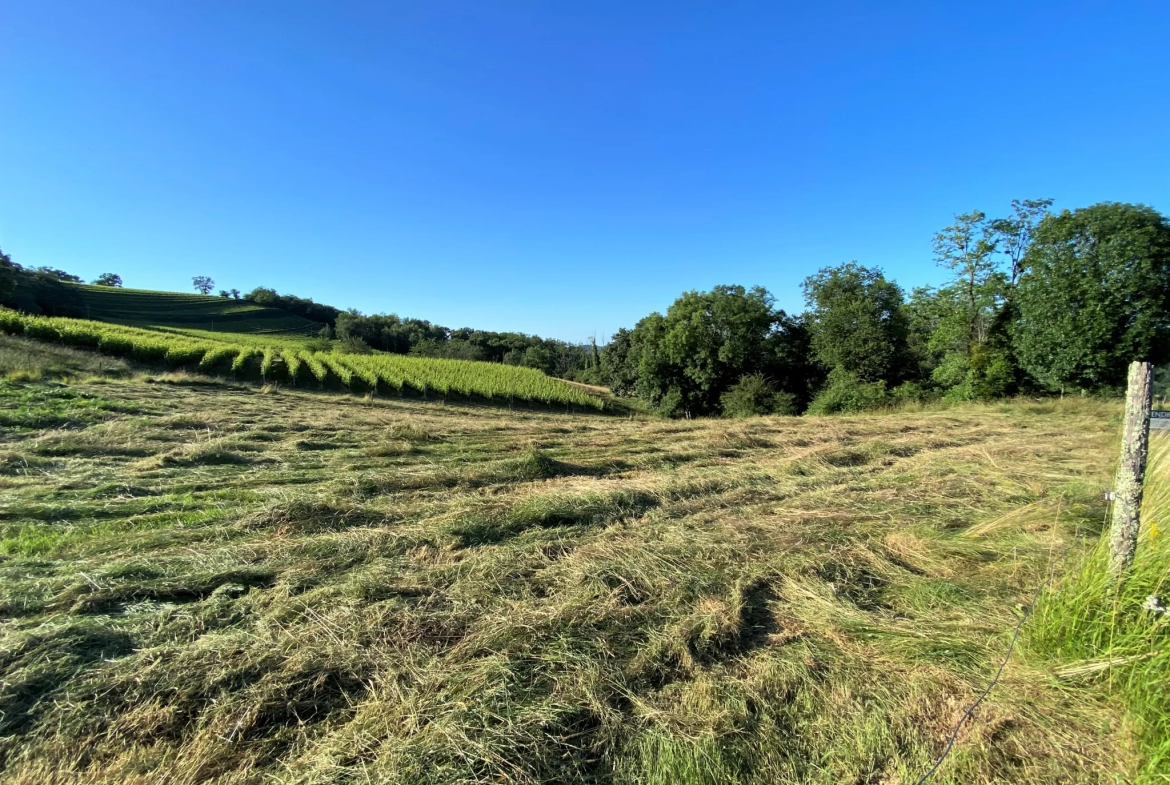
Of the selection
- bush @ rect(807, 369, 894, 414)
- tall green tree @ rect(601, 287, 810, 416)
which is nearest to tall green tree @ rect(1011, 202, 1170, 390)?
bush @ rect(807, 369, 894, 414)

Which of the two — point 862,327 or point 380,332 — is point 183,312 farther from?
point 862,327

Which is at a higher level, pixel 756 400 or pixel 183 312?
pixel 183 312

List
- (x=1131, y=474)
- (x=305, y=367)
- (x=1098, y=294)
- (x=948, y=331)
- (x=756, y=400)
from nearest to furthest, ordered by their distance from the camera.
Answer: (x=1131, y=474) < (x=1098, y=294) < (x=948, y=331) < (x=756, y=400) < (x=305, y=367)

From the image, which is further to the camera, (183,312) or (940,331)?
(183,312)

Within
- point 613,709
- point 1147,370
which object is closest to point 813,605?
point 613,709

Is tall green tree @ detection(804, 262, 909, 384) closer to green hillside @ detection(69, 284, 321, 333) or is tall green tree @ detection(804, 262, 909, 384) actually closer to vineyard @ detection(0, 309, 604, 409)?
vineyard @ detection(0, 309, 604, 409)

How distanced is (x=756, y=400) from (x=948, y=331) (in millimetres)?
9563

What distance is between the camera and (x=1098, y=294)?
16.3 meters

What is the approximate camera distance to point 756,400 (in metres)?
27.1

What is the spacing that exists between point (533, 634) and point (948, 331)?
26529 millimetres

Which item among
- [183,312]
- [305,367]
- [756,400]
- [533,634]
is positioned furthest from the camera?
[183,312]

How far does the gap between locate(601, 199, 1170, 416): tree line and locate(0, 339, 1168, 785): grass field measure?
16351 millimetres

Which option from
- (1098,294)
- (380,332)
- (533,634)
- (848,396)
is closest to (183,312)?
(380,332)

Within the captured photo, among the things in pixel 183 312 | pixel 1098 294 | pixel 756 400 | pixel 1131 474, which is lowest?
pixel 756 400
